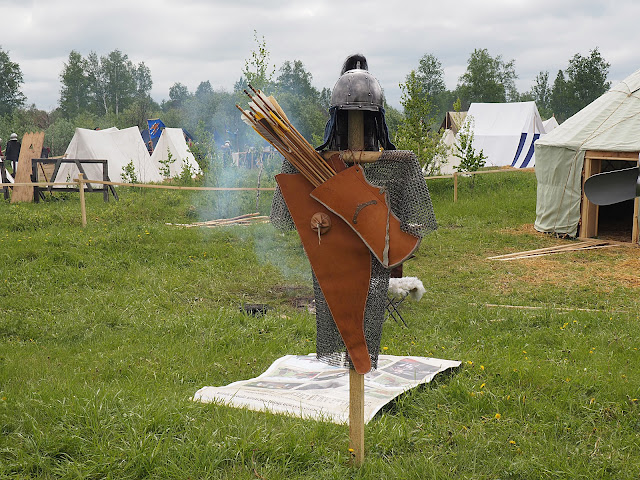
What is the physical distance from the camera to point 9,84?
4050 cm

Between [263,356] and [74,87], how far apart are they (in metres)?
48.4

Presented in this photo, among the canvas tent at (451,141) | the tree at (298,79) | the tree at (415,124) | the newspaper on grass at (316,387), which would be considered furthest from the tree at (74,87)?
the newspaper on grass at (316,387)

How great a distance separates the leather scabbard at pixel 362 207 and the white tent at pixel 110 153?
12.8 metres

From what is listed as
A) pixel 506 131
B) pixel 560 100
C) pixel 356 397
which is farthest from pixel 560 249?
pixel 560 100

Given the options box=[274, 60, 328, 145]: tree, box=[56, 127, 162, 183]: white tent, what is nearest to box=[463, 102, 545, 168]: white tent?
box=[274, 60, 328, 145]: tree

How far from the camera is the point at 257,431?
307 centimetres

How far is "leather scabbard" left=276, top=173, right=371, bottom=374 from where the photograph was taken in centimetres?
287

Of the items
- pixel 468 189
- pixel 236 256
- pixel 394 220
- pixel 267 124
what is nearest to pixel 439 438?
pixel 394 220

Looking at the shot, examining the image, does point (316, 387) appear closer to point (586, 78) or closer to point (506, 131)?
point (506, 131)

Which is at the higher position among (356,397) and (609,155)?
(609,155)

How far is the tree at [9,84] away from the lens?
40.3 metres

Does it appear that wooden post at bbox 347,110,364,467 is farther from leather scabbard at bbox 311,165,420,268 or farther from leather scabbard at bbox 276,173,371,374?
leather scabbard at bbox 311,165,420,268

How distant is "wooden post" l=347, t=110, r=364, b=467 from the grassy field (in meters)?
0.08

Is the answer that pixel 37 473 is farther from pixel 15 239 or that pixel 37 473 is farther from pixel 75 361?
pixel 15 239
